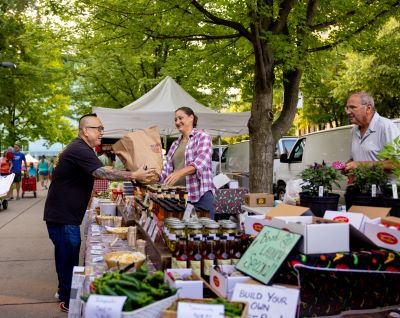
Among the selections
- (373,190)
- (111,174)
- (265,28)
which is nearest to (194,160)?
(111,174)

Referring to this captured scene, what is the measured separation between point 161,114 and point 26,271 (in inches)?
171

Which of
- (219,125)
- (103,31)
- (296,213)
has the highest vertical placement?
(103,31)

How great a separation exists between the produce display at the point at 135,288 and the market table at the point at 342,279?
659mm

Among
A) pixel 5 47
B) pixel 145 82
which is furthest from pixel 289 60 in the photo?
pixel 5 47

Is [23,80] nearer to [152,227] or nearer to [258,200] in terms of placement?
[258,200]

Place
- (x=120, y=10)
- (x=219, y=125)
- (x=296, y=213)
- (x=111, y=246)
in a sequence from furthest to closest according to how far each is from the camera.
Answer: (x=219, y=125) < (x=120, y=10) < (x=111, y=246) < (x=296, y=213)

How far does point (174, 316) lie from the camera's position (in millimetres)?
1992

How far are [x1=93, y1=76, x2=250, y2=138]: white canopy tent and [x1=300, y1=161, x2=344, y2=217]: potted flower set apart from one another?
652 cm

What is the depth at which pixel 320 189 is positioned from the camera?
3.49m

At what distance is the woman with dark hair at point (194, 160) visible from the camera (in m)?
4.57

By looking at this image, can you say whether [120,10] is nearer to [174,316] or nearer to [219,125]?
[219,125]

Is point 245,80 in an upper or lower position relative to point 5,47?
lower

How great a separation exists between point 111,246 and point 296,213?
1.68 meters

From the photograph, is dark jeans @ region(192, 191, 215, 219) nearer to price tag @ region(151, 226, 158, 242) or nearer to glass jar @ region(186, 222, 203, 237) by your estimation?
price tag @ region(151, 226, 158, 242)
